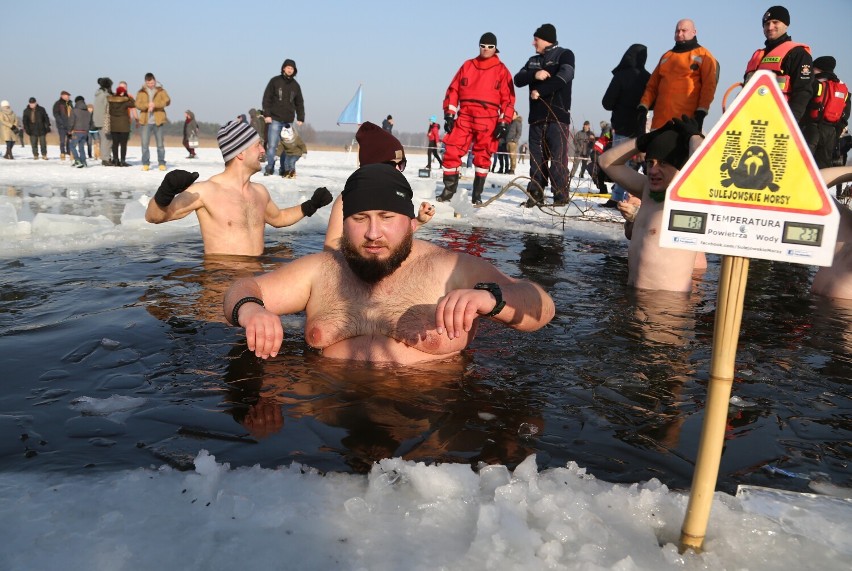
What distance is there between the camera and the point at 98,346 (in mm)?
3564

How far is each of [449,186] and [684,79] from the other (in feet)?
12.5

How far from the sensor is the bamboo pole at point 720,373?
151cm

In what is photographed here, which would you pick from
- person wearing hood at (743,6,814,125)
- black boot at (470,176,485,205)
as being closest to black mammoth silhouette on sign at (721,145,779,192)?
person wearing hood at (743,6,814,125)

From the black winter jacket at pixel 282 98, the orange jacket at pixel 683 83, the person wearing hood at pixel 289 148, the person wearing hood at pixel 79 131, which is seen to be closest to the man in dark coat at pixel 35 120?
the person wearing hood at pixel 79 131

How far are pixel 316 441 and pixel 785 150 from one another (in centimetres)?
185

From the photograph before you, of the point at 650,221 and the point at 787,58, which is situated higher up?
the point at 787,58

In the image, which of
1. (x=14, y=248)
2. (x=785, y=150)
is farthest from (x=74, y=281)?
(x=785, y=150)

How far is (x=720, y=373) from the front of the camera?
1551mm

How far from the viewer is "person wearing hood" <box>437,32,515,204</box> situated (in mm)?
9453

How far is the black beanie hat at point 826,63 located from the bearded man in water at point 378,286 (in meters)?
6.94

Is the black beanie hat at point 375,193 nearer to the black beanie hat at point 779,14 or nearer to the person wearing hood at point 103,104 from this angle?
the black beanie hat at point 779,14

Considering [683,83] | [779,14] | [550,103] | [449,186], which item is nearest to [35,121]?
[449,186]

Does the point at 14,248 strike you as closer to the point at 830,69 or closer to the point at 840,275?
the point at 840,275

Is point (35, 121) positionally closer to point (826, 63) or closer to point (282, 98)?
point (282, 98)
